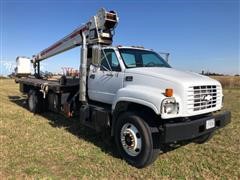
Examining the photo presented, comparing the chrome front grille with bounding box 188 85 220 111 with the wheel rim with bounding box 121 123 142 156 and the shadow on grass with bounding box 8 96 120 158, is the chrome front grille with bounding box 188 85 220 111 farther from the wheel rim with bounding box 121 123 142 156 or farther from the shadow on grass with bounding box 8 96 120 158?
the shadow on grass with bounding box 8 96 120 158

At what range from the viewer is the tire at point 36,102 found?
984cm

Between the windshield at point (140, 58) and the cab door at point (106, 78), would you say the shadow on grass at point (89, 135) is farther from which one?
the windshield at point (140, 58)

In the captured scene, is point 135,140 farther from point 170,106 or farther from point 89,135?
point 89,135

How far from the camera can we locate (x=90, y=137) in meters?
6.94

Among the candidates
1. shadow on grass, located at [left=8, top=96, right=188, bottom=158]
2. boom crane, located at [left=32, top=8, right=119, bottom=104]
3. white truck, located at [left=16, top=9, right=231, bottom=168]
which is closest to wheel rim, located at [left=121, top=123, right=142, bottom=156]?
white truck, located at [left=16, top=9, right=231, bottom=168]

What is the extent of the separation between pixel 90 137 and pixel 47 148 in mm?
1312

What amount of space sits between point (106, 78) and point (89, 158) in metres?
Answer: 1.90

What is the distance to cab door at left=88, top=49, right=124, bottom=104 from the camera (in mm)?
6040

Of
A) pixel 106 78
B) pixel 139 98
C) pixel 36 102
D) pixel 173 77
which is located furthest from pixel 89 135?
pixel 36 102

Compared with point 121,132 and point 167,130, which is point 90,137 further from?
point 167,130

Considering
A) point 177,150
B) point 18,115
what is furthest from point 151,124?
point 18,115

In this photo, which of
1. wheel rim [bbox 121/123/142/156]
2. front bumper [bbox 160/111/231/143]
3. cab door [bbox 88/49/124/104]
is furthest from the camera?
cab door [bbox 88/49/124/104]

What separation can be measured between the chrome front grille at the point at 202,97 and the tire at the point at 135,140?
3.03 ft

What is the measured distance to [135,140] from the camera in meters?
5.09
